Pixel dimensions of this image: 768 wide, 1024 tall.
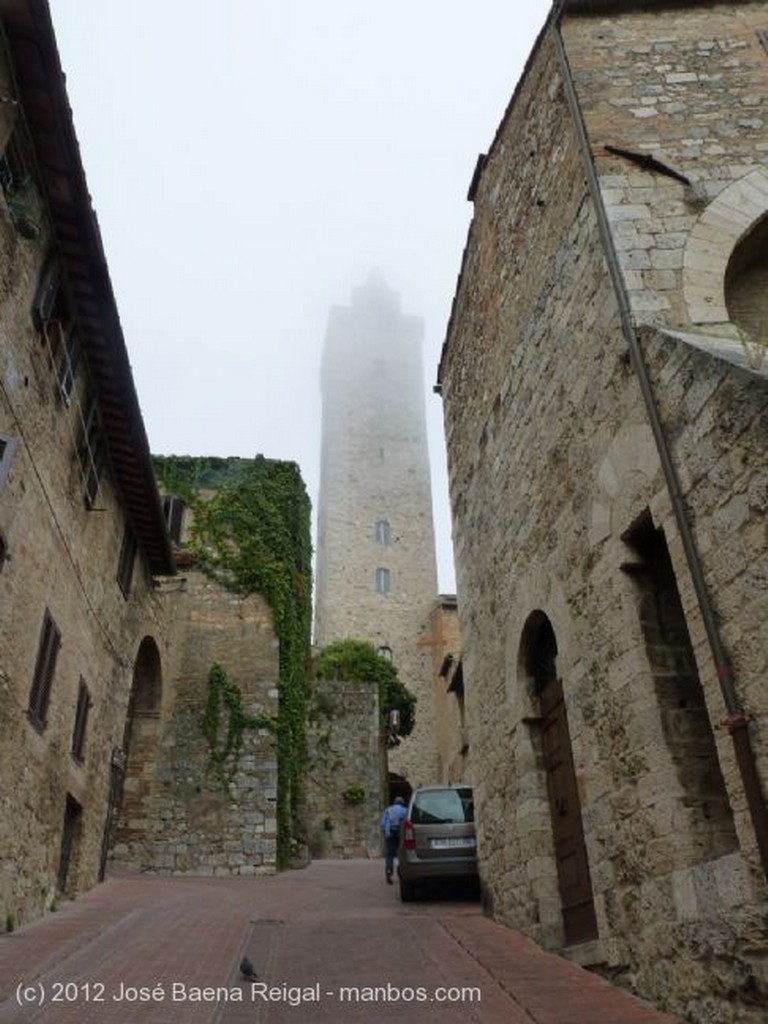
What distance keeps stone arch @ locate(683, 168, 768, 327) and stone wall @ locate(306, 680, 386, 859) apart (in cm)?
1694

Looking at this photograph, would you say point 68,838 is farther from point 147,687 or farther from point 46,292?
point 46,292

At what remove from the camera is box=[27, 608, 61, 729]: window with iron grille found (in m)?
7.84

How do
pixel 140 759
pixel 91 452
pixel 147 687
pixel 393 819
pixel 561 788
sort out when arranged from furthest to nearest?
pixel 147 687 < pixel 140 759 < pixel 393 819 < pixel 91 452 < pixel 561 788

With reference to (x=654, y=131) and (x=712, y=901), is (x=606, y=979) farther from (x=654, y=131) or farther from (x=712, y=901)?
(x=654, y=131)

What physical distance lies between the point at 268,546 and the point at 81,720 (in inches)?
326

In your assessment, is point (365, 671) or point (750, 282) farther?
point (365, 671)

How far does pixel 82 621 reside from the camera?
31.1ft

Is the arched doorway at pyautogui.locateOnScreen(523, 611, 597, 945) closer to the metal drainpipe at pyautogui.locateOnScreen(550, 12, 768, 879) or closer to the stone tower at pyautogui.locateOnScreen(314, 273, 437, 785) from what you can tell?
the metal drainpipe at pyautogui.locateOnScreen(550, 12, 768, 879)

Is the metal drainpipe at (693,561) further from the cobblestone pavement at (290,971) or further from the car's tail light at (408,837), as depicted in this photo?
the car's tail light at (408,837)

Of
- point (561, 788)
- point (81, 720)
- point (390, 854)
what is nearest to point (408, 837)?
point (390, 854)

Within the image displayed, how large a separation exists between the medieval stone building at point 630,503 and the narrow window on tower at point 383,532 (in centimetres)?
3086

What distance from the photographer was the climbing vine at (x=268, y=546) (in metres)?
16.4

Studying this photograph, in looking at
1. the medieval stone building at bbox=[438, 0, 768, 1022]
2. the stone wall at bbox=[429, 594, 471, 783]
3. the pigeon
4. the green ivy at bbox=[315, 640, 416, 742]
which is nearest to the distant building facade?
the pigeon

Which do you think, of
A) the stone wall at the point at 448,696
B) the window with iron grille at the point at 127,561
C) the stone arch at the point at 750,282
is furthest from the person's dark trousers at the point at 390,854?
the stone arch at the point at 750,282
